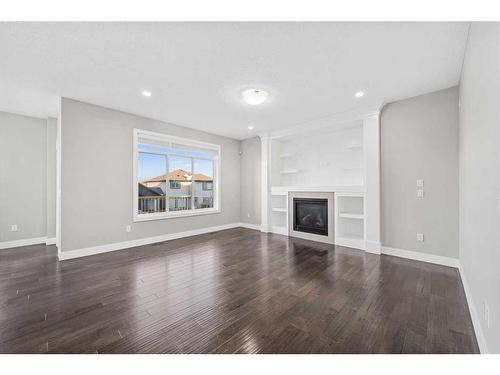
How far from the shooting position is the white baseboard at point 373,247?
3.64m

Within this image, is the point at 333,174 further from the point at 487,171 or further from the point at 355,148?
the point at 487,171

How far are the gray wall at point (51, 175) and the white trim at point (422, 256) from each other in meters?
6.76

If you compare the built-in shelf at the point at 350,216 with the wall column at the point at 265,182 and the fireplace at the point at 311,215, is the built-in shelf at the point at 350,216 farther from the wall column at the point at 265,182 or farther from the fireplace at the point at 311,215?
the wall column at the point at 265,182

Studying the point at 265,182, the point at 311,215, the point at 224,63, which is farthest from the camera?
the point at 265,182

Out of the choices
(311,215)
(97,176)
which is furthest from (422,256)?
(97,176)

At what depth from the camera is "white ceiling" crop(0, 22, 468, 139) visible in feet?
6.31

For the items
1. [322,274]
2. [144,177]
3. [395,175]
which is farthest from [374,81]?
[144,177]

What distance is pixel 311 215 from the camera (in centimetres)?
478

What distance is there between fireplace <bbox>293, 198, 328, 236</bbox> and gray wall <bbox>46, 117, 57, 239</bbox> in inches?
214

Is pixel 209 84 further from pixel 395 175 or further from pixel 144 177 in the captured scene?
pixel 395 175

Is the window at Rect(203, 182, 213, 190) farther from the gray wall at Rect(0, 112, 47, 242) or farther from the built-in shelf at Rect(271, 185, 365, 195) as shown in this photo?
the gray wall at Rect(0, 112, 47, 242)

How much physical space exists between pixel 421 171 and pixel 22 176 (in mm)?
7559

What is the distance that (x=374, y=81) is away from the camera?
2857 mm

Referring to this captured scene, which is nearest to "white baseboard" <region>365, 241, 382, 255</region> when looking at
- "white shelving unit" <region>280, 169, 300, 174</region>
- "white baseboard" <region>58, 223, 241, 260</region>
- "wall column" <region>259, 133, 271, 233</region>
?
"white shelving unit" <region>280, 169, 300, 174</region>
